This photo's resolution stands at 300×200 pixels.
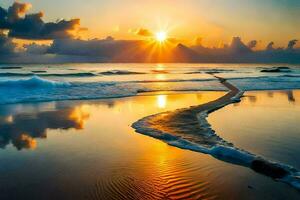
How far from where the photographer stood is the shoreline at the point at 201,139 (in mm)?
7309

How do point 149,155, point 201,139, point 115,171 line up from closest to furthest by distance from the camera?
1. point 115,171
2. point 149,155
3. point 201,139

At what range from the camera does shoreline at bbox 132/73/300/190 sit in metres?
7.31

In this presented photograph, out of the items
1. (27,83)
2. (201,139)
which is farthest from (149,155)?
(27,83)

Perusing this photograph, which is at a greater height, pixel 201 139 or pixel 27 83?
pixel 27 83

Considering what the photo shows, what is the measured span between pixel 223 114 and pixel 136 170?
29.2 ft

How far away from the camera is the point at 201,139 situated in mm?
10289

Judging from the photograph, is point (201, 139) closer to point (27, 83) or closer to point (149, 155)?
point (149, 155)

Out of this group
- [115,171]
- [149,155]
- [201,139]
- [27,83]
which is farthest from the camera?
[27,83]

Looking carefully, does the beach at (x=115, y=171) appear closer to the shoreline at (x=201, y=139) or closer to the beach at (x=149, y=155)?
the beach at (x=149, y=155)

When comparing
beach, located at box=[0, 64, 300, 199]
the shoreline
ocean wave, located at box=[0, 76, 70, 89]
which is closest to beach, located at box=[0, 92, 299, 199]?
beach, located at box=[0, 64, 300, 199]

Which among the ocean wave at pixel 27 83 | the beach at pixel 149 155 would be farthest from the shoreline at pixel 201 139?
the ocean wave at pixel 27 83

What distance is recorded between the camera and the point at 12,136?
10922 millimetres

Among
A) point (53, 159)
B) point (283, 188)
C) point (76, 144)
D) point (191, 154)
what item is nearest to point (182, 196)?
point (283, 188)

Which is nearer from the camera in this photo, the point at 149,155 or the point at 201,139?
the point at 149,155
